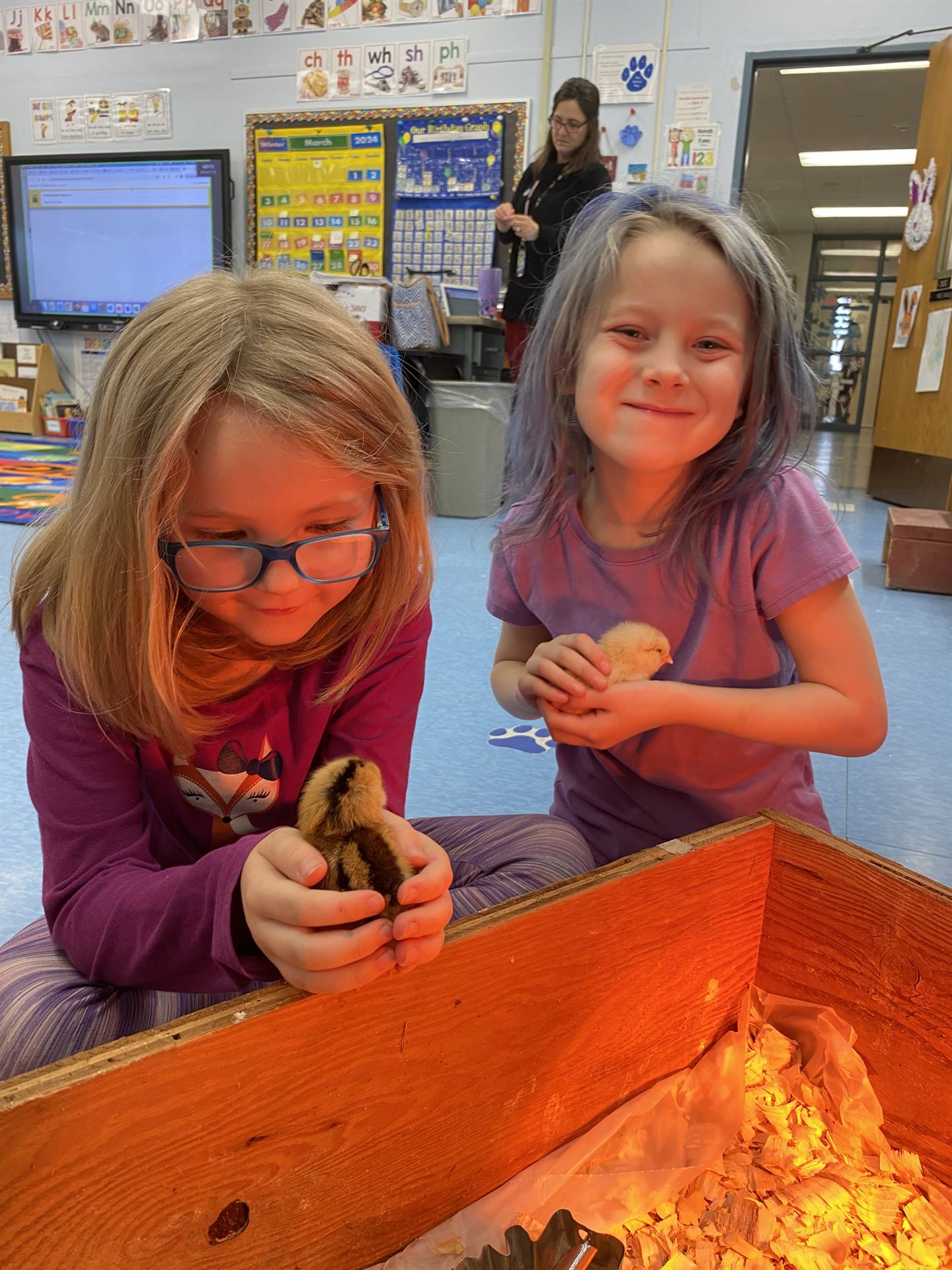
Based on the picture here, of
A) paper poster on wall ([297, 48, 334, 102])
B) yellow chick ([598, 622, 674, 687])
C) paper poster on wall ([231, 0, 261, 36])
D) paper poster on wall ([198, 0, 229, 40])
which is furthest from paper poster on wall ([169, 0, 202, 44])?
yellow chick ([598, 622, 674, 687])

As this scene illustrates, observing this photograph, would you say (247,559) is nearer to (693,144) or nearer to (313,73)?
(693,144)

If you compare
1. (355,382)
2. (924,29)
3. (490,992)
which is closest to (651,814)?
(490,992)

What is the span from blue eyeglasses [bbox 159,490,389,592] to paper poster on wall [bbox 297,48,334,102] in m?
5.00

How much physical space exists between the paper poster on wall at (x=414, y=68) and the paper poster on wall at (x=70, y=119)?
2.08 metres

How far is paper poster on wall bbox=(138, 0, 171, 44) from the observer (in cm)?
503

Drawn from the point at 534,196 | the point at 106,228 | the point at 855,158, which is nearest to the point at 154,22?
the point at 106,228

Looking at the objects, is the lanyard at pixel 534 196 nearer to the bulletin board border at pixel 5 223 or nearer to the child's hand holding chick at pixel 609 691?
the child's hand holding chick at pixel 609 691

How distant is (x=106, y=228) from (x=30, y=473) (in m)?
1.98

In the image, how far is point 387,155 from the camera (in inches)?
188

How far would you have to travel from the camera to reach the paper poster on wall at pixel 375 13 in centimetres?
459

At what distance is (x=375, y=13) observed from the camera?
462 centimetres

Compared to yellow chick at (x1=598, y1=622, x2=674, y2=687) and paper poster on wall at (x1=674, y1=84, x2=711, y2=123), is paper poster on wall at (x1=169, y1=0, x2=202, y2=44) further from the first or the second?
yellow chick at (x1=598, y1=622, x2=674, y2=687)

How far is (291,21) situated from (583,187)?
2.36m

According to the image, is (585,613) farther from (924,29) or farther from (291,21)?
(291,21)
